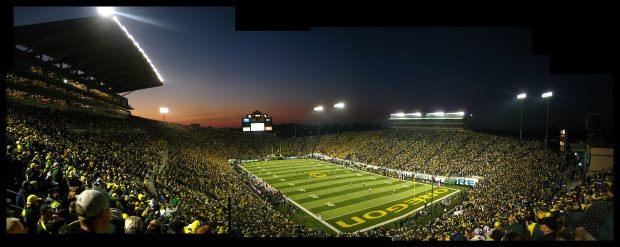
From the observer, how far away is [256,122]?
194ft

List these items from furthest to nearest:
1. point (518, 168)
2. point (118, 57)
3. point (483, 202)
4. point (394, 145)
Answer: point (394, 145), point (118, 57), point (518, 168), point (483, 202)

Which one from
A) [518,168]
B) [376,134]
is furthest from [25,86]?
[376,134]

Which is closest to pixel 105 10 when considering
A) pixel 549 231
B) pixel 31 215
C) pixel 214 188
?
pixel 31 215

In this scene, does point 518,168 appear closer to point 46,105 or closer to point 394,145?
point 394,145

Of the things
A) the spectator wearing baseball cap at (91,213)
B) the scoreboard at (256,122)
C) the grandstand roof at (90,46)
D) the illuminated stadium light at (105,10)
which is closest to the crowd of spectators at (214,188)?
the spectator wearing baseball cap at (91,213)

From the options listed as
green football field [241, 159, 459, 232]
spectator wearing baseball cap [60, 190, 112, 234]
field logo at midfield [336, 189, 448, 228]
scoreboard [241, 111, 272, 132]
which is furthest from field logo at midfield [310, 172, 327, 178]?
spectator wearing baseball cap [60, 190, 112, 234]

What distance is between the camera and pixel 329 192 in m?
29.8

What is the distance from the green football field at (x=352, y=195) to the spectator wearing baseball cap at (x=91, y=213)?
18.6 m

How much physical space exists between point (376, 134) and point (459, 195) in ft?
115

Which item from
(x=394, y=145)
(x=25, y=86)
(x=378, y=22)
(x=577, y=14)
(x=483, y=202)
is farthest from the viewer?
(x=394, y=145)

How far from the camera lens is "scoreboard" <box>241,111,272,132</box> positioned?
58275 millimetres

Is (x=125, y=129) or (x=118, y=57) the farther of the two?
(x=125, y=129)

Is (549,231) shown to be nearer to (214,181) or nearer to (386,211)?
(386,211)

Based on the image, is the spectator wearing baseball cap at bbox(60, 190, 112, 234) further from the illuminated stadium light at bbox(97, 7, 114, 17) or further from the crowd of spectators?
the illuminated stadium light at bbox(97, 7, 114, 17)
